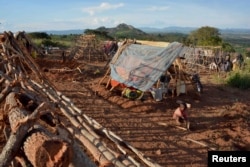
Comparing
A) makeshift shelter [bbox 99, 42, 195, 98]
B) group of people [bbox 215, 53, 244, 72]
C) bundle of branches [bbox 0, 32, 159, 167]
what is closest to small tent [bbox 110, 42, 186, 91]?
makeshift shelter [bbox 99, 42, 195, 98]

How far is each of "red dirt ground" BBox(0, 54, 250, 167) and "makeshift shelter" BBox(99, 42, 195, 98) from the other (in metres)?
0.52

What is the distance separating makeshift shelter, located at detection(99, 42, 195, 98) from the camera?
33.6ft

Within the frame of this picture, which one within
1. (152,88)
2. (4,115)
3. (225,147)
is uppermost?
(4,115)

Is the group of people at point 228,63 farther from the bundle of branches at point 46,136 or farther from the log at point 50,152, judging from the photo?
the log at point 50,152

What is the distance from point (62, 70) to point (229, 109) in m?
6.78

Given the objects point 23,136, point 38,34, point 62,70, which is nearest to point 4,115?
point 23,136

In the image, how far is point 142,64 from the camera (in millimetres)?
10898

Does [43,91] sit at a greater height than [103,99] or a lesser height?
greater

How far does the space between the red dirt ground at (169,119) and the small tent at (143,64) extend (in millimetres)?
541

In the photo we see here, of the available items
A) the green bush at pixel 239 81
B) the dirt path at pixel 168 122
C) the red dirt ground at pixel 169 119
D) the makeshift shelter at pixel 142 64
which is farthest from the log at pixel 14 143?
the green bush at pixel 239 81

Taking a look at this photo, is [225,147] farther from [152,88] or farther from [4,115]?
[4,115]

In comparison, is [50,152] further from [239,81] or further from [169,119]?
[239,81]

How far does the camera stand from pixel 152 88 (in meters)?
10.3

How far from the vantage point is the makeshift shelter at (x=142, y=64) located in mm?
10234
